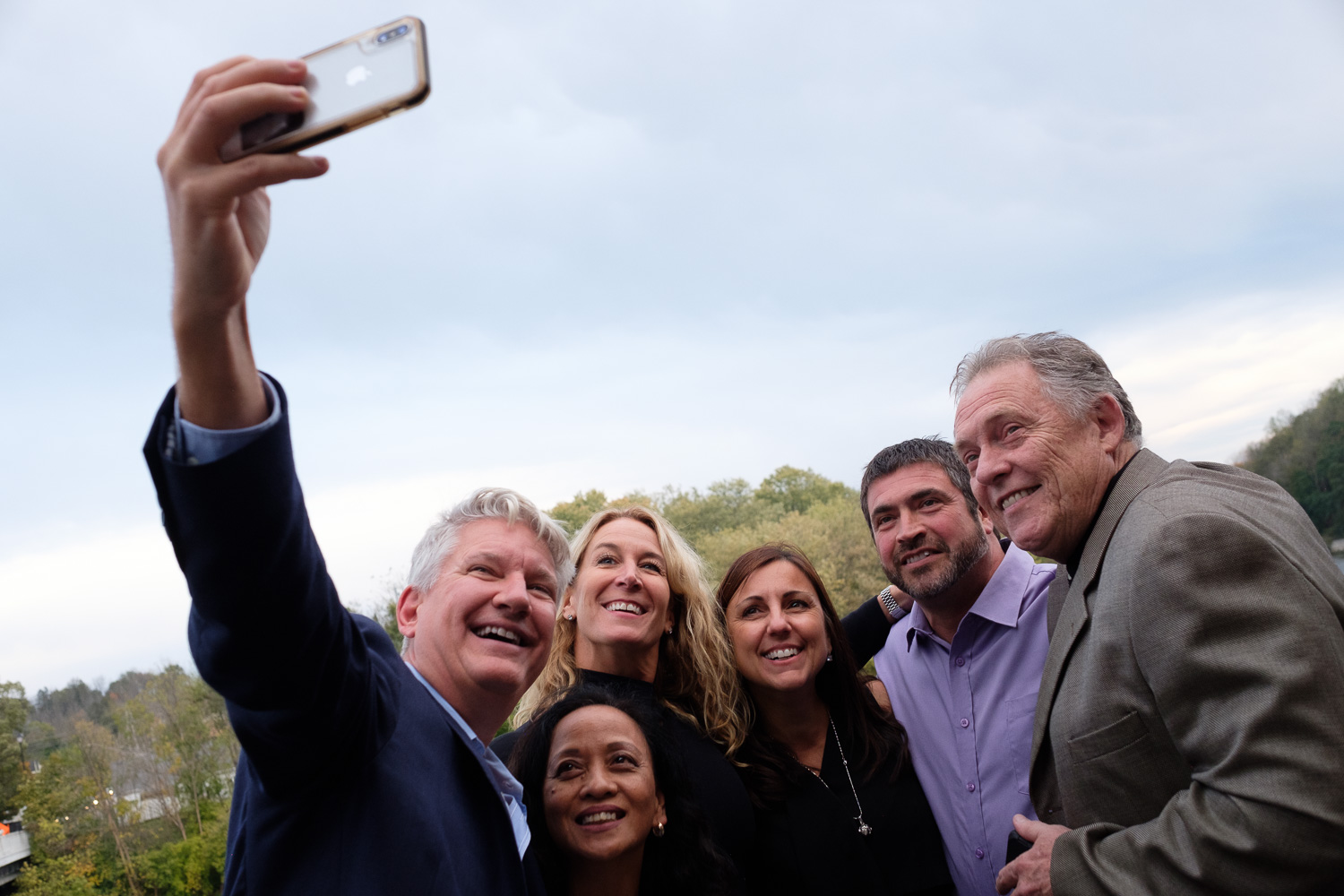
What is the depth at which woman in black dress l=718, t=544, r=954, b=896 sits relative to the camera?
3941 mm

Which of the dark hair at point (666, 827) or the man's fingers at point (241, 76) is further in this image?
the dark hair at point (666, 827)

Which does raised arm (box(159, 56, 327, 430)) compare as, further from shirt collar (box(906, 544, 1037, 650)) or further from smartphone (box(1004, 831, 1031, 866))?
shirt collar (box(906, 544, 1037, 650))

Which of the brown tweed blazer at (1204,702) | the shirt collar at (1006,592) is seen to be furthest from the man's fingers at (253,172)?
the shirt collar at (1006,592)

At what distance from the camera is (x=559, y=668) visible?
477 centimetres

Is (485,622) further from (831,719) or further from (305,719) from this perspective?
(831,719)

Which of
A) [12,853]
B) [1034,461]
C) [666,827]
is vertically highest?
[1034,461]

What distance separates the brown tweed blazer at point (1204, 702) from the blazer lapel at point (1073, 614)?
2 cm

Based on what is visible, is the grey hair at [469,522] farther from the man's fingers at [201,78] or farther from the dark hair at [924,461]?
the dark hair at [924,461]

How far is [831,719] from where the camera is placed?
4.52 metres

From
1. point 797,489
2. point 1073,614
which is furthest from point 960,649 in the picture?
point 797,489

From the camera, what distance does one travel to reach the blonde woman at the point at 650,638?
4.41 metres

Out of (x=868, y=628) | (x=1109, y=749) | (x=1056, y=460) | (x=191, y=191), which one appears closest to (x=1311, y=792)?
(x=1109, y=749)

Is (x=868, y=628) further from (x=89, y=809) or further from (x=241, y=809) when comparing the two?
(x=89, y=809)

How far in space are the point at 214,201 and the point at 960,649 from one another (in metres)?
3.99
